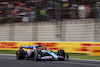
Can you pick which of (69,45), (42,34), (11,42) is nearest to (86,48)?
(69,45)

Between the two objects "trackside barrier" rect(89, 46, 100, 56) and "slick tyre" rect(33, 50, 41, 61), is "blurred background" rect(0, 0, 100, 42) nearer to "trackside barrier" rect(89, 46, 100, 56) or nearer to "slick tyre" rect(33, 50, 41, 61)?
"trackside barrier" rect(89, 46, 100, 56)

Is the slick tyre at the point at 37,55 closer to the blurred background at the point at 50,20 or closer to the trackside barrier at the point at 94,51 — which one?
the trackside barrier at the point at 94,51

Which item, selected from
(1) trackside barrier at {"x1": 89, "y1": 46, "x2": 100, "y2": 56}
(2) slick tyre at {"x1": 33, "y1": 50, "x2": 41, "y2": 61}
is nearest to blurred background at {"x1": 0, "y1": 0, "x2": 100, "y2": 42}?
(1) trackside barrier at {"x1": 89, "y1": 46, "x2": 100, "y2": 56}

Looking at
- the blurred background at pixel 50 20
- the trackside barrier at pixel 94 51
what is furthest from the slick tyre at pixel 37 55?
the blurred background at pixel 50 20

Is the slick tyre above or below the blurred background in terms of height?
below

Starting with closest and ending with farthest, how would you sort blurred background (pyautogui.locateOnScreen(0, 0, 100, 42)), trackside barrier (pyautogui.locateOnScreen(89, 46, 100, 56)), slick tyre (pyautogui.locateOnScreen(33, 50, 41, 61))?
slick tyre (pyautogui.locateOnScreen(33, 50, 41, 61))
trackside barrier (pyautogui.locateOnScreen(89, 46, 100, 56))
blurred background (pyautogui.locateOnScreen(0, 0, 100, 42))

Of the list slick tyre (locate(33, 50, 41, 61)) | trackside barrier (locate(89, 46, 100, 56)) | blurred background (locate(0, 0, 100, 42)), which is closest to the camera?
slick tyre (locate(33, 50, 41, 61))

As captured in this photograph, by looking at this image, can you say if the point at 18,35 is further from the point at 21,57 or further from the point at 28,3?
the point at 21,57

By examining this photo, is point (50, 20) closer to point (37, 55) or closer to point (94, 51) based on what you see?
point (94, 51)

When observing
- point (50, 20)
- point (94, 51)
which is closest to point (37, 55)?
point (94, 51)

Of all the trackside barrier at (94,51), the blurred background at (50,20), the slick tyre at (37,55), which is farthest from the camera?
the blurred background at (50,20)

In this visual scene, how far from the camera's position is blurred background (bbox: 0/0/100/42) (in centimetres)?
1647

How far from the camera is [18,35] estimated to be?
2053 centimetres

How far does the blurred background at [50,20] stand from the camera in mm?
16469
